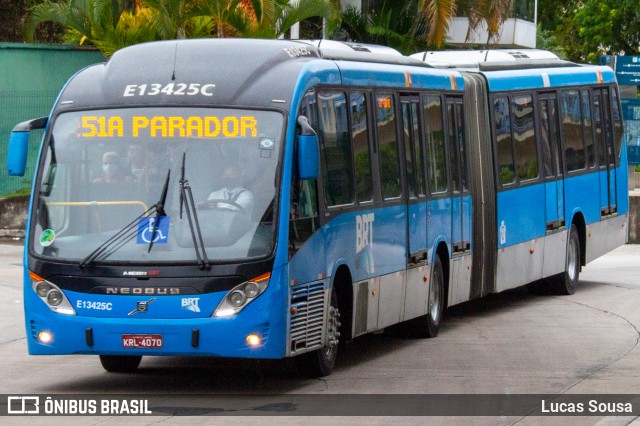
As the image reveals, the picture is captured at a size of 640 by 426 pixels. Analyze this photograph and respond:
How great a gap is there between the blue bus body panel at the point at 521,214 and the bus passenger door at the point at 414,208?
3051 mm

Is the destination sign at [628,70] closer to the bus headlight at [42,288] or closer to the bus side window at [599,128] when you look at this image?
the bus side window at [599,128]

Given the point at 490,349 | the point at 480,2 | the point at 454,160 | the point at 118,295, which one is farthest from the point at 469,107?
the point at 480,2

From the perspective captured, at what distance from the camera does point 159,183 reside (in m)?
12.1

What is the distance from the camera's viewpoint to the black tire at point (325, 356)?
12.9 meters

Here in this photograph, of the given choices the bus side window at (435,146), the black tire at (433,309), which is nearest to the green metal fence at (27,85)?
the bus side window at (435,146)

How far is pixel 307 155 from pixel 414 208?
3.91 m

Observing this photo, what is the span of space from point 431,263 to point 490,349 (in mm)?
1553

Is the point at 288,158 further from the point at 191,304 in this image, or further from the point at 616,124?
the point at 616,124

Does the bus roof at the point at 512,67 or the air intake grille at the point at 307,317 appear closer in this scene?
the air intake grille at the point at 307,317

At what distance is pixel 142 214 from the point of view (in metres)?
12.0

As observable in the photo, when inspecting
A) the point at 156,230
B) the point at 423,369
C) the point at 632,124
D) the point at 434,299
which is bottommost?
the point at 632,124

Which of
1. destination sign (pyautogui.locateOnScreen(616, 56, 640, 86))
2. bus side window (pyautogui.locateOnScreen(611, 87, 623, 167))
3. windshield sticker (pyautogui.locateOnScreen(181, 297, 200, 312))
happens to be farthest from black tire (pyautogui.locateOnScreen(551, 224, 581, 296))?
destination sign (pyautogui.locateOnScreen(616, 56, 640, 86))

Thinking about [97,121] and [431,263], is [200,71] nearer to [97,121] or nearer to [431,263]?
[97,121]

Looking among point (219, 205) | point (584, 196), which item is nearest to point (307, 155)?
point (219, 205)
